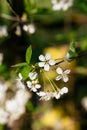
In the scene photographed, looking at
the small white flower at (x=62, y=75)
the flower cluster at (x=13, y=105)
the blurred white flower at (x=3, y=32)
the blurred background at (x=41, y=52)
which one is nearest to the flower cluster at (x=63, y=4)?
the blurred background at (x=41, y=52)

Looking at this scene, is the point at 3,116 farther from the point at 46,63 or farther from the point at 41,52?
the point at 46,63

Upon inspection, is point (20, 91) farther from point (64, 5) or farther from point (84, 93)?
point (84, 93)

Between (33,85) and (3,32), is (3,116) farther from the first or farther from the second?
(33,85)

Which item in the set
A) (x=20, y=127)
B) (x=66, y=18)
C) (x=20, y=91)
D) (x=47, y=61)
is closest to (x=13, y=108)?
(x=20, y=91)

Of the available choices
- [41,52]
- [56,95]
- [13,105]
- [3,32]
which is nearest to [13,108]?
[13,105]

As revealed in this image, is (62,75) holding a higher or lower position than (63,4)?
lower

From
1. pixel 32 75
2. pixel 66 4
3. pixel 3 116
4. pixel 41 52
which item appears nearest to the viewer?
pixel 32 75

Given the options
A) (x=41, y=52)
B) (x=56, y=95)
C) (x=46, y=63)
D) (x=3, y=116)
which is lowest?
(x=3, y=116)

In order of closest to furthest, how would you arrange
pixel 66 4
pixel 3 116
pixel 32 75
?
pixel 32 75 → pixel 66 4 → pixel 3 116

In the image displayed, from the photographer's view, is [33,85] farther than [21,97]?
No
